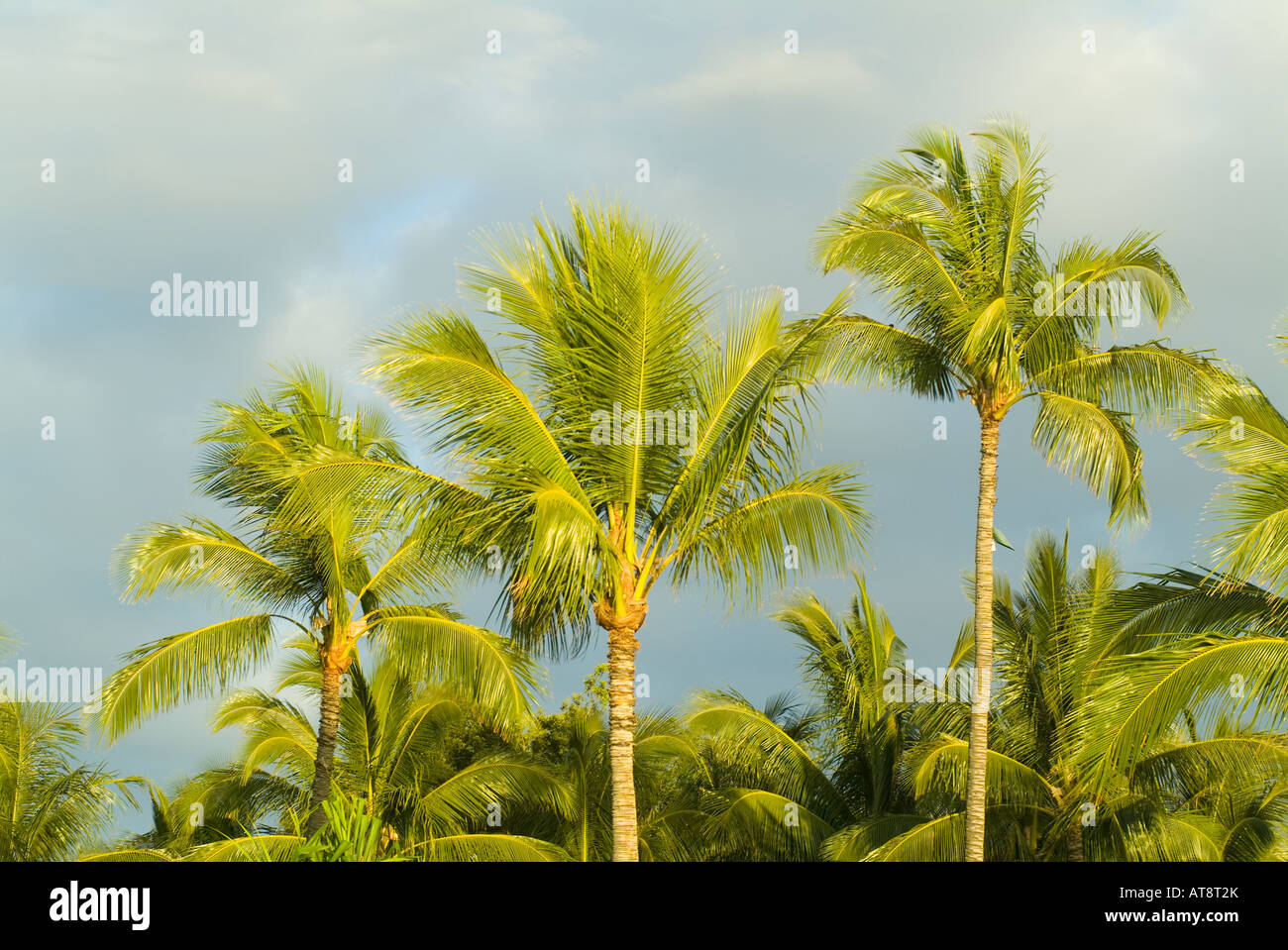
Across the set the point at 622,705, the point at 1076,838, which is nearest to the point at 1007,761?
the point at 1076,838

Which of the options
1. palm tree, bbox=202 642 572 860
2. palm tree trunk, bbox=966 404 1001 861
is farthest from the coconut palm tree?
palm tree trunk, bbox=966 404 1001 861

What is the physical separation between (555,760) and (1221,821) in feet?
38.1

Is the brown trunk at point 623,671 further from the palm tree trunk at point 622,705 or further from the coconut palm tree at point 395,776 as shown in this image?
the coconut palm tree at point 395,776

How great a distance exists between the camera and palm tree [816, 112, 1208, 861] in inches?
569

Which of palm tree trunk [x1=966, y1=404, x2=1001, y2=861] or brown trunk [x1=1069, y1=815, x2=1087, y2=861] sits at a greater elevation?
palm tree trunk [x1=966, y1=404, x2=1001, y2=861]

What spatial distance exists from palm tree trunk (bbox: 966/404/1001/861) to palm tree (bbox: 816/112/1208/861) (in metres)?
0.02

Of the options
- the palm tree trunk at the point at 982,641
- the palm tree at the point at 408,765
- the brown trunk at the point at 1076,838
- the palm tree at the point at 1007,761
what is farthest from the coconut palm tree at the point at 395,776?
the brown trunk at the point at 1076,838

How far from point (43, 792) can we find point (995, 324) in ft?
55.4

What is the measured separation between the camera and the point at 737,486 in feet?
43.2

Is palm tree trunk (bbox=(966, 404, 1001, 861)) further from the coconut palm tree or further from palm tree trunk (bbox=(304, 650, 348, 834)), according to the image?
palm tree trunk (bbox=(304, 650, 348, 834))

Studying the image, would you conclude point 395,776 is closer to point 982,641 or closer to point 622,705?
point 622,705

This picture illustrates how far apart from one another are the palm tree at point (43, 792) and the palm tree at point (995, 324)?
556 inches

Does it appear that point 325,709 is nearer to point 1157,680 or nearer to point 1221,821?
point 1157,680
